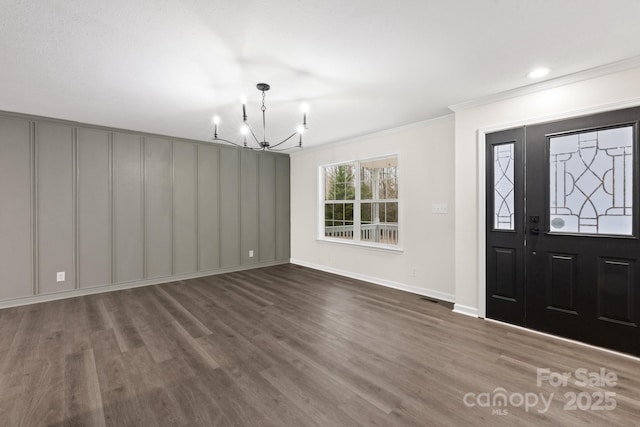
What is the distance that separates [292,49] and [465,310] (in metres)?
3.35

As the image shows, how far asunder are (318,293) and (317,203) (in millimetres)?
2214

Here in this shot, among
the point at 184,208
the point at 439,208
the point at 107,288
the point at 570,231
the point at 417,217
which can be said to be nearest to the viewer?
the point at 570,231

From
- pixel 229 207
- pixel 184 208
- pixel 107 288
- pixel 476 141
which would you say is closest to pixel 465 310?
pixel 476 141

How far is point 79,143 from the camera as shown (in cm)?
421

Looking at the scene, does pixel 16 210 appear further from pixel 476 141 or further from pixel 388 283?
pixel 476 141

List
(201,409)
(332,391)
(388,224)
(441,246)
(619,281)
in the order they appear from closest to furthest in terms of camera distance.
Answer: (201,409), (332,391), (619,281), (441,246), (388,224)

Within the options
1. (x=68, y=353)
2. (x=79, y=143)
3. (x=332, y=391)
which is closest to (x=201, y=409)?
(x=332, y=391)

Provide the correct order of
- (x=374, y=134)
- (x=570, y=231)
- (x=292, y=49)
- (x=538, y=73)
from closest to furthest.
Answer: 1. (x=292, y=49)
2. (x=538, y=73)
3. (x=570, y=231)
4. (x=374, y=134)

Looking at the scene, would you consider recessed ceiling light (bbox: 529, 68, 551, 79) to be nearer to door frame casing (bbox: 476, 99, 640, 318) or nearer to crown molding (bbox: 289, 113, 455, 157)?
door frame casing (bbox: 476, 99, 640, 318)

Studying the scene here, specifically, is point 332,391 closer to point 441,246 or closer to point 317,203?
point 441,246

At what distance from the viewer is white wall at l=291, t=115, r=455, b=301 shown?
154 inches

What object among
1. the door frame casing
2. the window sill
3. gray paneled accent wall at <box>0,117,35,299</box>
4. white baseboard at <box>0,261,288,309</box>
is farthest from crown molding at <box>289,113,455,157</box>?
gray paneled accent wall at <box>0,117,35,299</box>

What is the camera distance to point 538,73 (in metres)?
2.66

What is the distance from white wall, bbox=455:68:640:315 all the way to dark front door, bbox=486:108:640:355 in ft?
0.36
